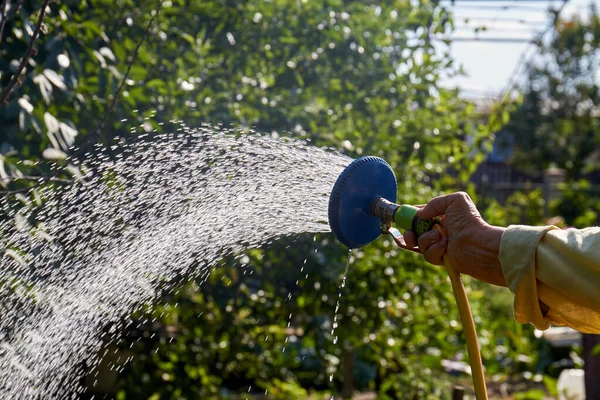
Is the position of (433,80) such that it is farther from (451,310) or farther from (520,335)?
(520,335)

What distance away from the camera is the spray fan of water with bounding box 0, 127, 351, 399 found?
2113 mm

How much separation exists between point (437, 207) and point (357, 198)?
0.20 m

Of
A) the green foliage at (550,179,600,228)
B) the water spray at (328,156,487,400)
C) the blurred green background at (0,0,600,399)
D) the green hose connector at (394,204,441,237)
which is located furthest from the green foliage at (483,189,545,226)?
the green hose connector at (394,204,441,237)

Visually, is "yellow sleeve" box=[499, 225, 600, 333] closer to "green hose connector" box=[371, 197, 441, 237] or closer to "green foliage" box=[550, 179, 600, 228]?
"green hose connector" box=[371, 197, 441, 237]

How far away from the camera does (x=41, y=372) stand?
82.1 inches

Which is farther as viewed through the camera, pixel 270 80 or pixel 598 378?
pixel 598 378

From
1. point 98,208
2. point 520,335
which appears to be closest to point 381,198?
point 98,208

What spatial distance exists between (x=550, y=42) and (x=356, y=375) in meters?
15.9

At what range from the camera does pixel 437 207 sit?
1609 millimetres

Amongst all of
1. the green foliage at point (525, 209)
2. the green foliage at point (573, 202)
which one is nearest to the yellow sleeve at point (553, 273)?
the green foliage at point (525, 209)

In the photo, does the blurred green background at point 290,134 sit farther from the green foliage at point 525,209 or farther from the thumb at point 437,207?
the green foliage at point 525,209

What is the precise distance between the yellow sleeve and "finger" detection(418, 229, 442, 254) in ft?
0.48

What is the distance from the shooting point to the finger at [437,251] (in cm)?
161

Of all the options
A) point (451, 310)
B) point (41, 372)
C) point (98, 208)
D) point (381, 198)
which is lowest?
point (451, 310)
